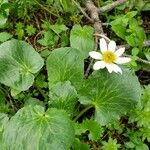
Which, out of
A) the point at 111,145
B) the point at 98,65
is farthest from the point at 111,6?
the point at 111,145

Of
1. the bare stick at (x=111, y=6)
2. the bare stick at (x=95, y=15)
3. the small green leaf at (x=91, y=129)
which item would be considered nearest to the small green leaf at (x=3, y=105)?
the small green leaf at (x=91, y=129)

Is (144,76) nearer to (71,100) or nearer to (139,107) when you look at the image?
(139,107)

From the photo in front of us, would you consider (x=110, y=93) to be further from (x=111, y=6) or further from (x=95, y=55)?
(x=111, y=6)

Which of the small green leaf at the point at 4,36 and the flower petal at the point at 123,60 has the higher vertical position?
the small green leaf at the point at 4,36

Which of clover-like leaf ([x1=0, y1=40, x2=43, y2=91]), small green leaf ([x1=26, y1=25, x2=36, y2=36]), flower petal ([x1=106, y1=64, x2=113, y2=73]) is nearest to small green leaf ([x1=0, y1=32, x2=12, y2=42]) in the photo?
small green leaf ([x1=26, y1=25, x2=36, y2=36])

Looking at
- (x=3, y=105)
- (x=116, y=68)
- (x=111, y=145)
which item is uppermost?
(x=116, y=68)

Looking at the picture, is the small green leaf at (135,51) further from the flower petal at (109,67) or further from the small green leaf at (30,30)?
the small green leaf at (30,30)
